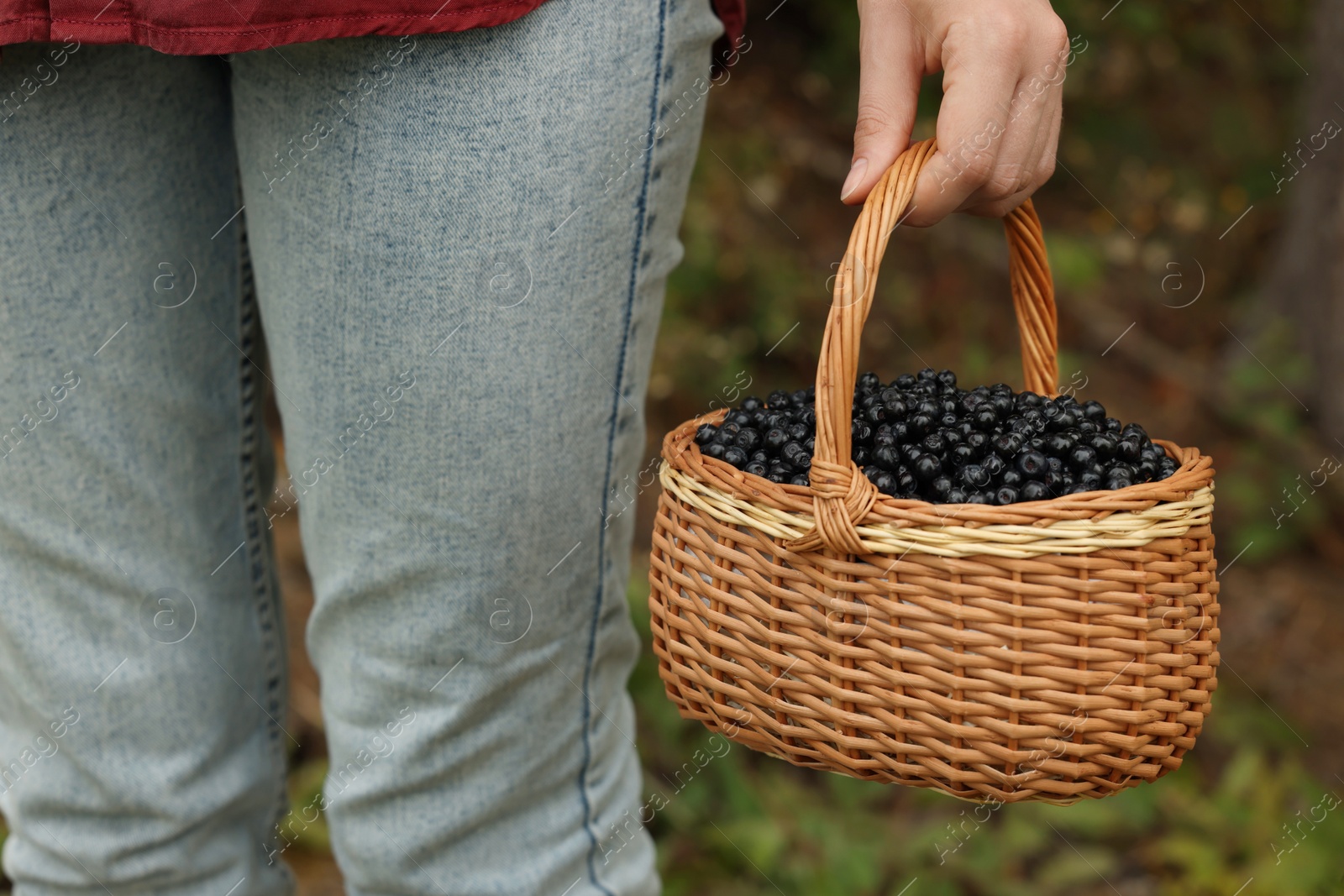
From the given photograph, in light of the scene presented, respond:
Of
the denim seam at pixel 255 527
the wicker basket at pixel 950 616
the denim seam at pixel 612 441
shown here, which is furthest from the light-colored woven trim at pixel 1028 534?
the denim seam at pixel 255 527

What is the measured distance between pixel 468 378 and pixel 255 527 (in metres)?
0.37

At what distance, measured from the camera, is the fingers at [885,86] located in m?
0.77

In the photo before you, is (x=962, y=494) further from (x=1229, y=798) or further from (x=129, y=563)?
(x=1229, y=798)

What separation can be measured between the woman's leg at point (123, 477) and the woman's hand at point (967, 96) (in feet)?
1.67

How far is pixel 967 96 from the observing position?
0.70 metres

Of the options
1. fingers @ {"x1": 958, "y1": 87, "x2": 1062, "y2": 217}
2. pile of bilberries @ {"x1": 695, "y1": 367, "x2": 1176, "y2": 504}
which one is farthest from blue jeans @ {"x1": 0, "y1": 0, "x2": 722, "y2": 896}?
fingers @ {"x1": 958, "y1": 87, "x2": 1062, "y2": 217}

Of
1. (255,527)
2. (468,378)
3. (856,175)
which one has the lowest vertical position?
(255,527)

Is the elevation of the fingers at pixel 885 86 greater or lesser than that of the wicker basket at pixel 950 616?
greater

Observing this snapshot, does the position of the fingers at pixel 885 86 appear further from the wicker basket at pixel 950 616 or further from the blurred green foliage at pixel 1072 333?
the blurred green foliage at pixel 1072 333

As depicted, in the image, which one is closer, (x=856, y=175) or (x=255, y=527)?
(x=856, y=175)

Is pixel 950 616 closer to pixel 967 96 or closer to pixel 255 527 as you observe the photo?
pixel 967 96

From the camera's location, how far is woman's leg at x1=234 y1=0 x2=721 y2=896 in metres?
0.72

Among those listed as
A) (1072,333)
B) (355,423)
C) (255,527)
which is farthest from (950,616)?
(1072,333)

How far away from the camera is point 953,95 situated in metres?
0.71
